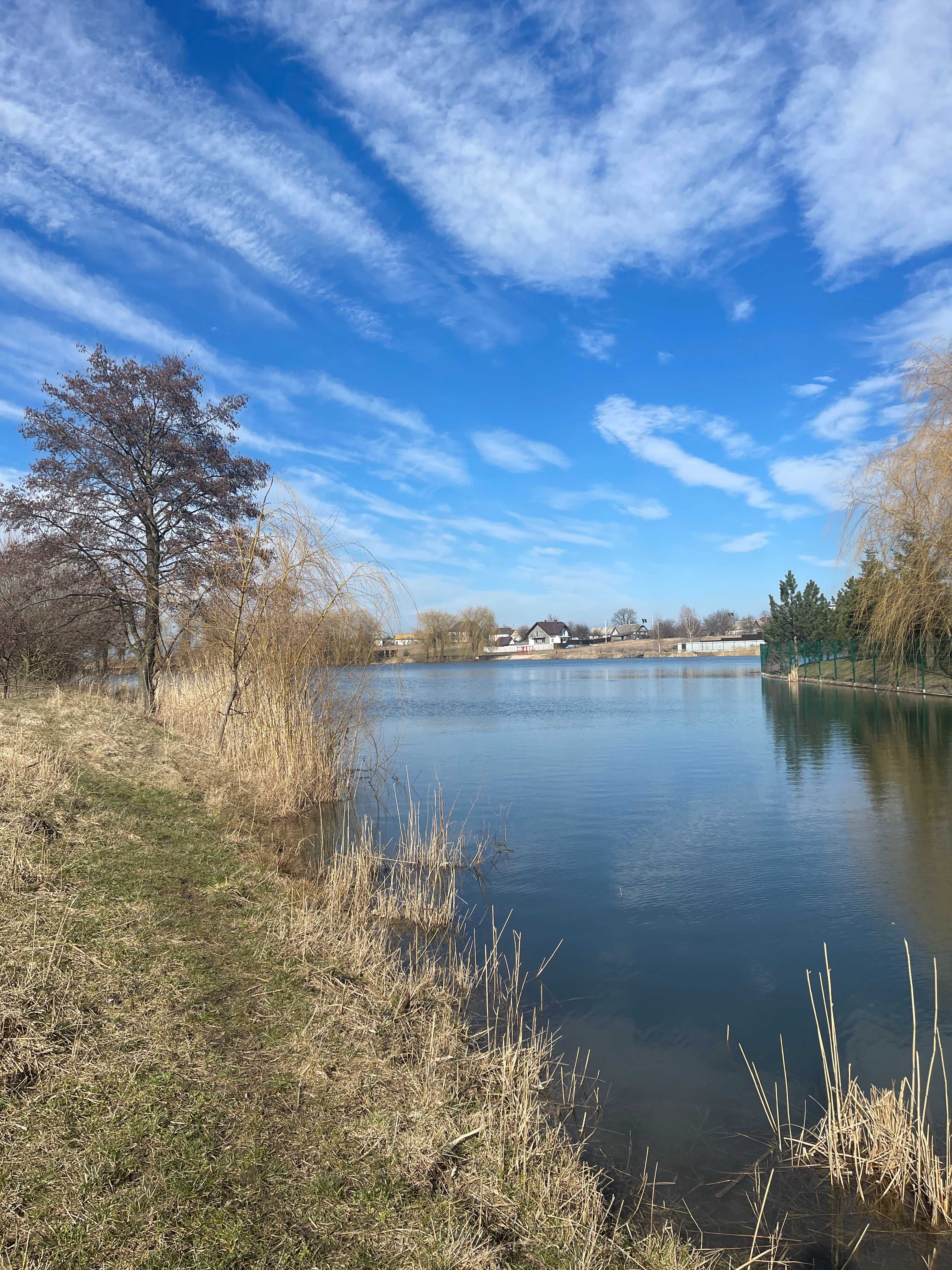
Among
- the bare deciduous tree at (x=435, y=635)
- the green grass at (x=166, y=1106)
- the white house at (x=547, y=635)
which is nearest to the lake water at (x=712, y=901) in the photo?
the green grass at (x=166, y=1106)

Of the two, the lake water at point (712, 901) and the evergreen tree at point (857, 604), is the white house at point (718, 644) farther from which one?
the lake water at point (712, 901)

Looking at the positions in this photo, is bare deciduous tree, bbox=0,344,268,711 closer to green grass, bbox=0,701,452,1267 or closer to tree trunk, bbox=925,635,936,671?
green grass, bbox=0,701,452,1267

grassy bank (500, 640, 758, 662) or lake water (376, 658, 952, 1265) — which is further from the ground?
grassy bank (500, 640, 758, 662)

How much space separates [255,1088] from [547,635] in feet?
407

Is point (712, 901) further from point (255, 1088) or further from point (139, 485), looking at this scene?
point (139, 485)

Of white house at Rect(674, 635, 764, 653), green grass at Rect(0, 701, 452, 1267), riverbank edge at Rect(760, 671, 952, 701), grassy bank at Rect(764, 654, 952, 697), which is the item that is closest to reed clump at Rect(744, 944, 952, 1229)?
green grass at Rect(0, 701, 452, 1267)

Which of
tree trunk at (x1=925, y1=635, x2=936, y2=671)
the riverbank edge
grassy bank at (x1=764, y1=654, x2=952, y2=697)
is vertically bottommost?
the riverbank edge

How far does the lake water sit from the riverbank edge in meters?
7.95

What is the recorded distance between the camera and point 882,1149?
3477 mm

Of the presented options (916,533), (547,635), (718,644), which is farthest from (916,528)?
(547,635)

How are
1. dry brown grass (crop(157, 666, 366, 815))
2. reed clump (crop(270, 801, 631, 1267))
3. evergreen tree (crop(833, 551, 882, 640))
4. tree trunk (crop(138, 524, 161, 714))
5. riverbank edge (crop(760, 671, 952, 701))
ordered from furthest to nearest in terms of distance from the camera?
riverbank edge (crop(760, 671, 952, 701)) < evergreen tree (crop(833, 551, 882, 640)) < tree trunk (crop(138, 524, 161, 714)) < dry brown grass (crop(157, 666, 366, 815)) < reed clump (crop(270, 801, 631, 1267))

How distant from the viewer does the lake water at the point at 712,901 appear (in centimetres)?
437

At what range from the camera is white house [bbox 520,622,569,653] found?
4911 inches

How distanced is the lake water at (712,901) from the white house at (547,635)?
345ft
